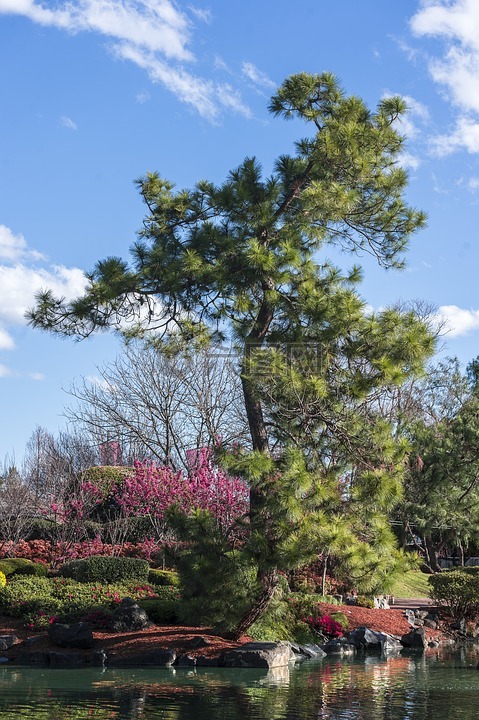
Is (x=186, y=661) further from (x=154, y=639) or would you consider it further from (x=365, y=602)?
(x=365, y=602)

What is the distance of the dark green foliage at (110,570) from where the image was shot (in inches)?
606

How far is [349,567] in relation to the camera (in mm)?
10117

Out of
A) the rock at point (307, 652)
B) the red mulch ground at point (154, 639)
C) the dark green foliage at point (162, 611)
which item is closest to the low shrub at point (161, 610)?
the dark green foliage at point (162, 611)

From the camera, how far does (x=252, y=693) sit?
823 cm

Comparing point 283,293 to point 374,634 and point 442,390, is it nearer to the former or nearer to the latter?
point 374,634

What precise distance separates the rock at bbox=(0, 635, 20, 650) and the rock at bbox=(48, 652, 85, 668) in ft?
4.23

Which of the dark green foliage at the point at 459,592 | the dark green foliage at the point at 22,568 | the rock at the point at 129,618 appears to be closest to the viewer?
the rock at the point at 129,618

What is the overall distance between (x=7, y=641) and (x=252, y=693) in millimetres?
5383

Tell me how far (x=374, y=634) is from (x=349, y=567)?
11.5 ft

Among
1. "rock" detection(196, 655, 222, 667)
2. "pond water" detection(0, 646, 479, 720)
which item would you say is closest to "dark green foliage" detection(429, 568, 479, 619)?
"pond water" detection(0, 646, 479, 720)

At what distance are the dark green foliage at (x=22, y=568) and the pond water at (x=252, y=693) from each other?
5.90 meters

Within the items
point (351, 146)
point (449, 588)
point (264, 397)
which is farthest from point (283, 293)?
point (449, 588)

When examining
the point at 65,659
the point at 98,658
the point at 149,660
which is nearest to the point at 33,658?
the point at 65,659

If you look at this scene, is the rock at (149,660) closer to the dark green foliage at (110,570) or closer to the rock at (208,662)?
the rock at (208,662)
